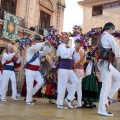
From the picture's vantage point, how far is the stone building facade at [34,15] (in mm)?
13992

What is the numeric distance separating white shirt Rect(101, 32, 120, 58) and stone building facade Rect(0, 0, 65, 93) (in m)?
8.67

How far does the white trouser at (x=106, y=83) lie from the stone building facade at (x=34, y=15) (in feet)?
28.1

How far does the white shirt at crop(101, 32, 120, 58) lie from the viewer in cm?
434

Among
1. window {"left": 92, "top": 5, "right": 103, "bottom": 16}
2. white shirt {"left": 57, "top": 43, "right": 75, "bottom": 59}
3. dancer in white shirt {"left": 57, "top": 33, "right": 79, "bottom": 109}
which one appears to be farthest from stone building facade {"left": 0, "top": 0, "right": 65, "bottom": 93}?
white shirt {"left": 57, "top": 43, "right": 75, "bottom": 59}

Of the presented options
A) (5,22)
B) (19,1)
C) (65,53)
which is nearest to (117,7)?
(19,1)

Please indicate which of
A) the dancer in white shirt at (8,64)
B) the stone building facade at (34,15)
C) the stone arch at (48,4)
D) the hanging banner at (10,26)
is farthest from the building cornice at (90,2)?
the dancer in white shirt at (8,64)

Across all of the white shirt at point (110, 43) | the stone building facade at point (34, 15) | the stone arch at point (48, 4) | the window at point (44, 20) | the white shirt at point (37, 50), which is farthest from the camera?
the stone arch at point (48, 4)

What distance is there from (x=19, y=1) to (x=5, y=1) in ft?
3.76

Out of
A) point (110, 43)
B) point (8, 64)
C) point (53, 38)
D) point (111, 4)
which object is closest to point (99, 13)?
point (111, 4)

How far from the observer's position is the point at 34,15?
15.5 meters

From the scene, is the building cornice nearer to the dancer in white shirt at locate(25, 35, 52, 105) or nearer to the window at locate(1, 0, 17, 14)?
the window at locate(1, 0, 17, 14)

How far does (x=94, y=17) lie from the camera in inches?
843

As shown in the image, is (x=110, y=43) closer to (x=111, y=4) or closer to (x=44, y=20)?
(x=44, y=20)

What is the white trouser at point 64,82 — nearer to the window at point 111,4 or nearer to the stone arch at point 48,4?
the stone arch at point 48,4
